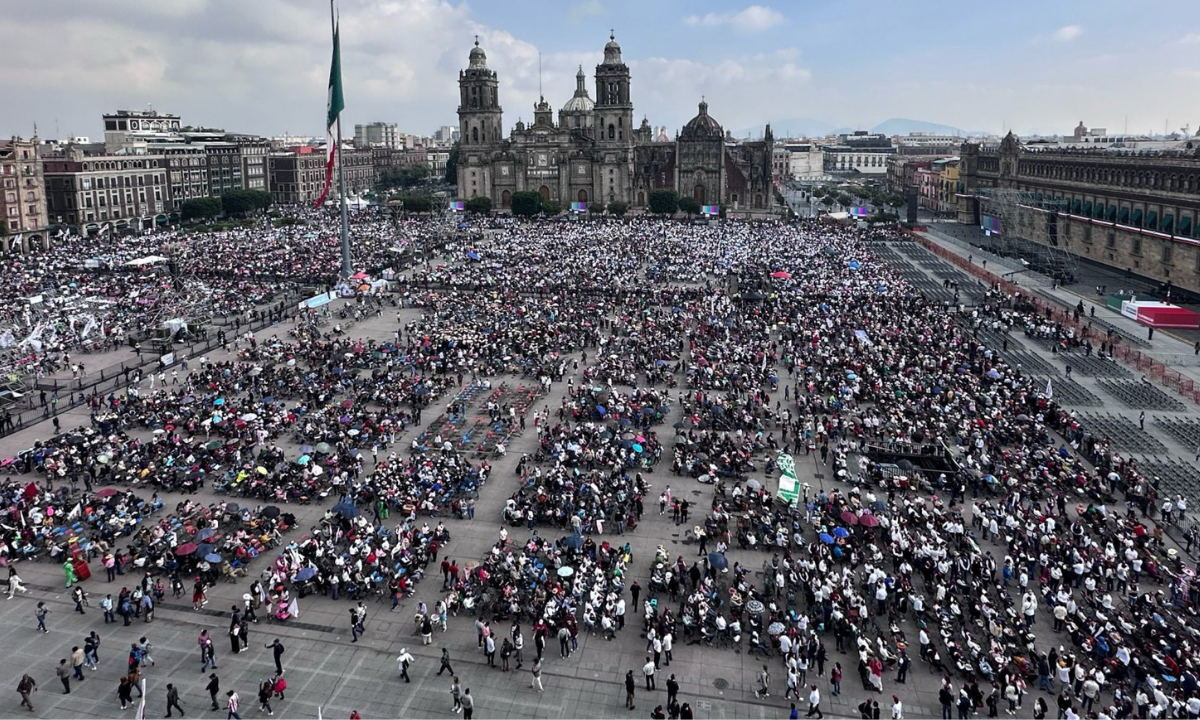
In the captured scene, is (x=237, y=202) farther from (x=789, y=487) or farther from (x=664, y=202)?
(x=789, y=487)

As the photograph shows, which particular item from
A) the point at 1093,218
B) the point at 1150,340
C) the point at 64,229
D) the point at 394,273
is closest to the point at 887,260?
the point at 1093,218

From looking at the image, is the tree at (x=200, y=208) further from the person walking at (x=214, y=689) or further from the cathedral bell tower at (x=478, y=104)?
the person walking at (x=214, y=689)

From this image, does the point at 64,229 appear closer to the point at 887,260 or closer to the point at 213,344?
the point at 213,344

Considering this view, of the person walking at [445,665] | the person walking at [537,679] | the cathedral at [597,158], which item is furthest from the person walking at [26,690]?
the cathedral at [597,158]

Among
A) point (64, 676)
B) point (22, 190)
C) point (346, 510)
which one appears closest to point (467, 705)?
point (64, 676)

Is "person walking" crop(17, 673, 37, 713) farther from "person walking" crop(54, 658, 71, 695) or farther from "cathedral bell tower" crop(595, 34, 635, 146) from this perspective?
"cathedral bell tower" crop(595, 34, 635, 146)

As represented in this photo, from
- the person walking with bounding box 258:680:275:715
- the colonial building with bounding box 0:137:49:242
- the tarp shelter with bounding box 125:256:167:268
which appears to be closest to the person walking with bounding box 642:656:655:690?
the person walking with bounding box 258:680:275:715
